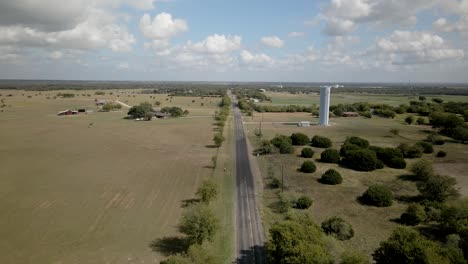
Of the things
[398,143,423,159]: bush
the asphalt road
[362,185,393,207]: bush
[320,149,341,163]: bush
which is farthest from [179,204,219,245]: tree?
[398,143,423,159]: bush

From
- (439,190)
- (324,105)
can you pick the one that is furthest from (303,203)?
(324,105)

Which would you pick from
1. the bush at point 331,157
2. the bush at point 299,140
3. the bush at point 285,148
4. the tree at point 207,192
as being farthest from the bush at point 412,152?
the tree at point 207,192

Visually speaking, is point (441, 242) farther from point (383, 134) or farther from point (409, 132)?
point (409, 132)

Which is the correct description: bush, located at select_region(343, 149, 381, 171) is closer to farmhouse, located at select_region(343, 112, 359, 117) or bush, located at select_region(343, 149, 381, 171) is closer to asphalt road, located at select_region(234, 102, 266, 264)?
asphalt road, located at select_region(234, 102, 266, 264)

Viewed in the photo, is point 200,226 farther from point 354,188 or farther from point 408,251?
point 354,188

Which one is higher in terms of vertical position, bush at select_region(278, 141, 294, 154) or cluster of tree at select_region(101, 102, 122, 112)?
cluster of tree at select_region(101, 102, 122, 112)

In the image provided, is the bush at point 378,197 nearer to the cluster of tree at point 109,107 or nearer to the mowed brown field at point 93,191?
the mowed brown field at point 93,191
